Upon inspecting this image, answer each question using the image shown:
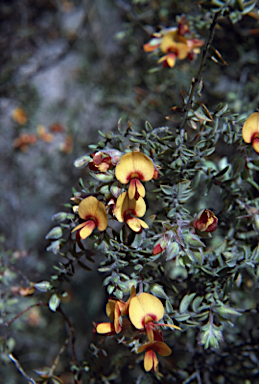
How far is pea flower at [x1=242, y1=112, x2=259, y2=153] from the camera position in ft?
1.79

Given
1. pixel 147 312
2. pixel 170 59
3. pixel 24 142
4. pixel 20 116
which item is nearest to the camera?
pixel 147 312

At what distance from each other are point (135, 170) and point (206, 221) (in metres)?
0.16

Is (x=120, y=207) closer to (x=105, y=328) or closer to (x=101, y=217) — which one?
(x=101, y=217)

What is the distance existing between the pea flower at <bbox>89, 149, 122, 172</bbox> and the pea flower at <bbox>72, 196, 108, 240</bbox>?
0.19 feet

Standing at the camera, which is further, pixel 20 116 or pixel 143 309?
pixel 20 116

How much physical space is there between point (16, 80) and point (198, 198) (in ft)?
3.91

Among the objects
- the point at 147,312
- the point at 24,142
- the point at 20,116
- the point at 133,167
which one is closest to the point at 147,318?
the point at 147,312

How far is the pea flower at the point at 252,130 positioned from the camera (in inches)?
21.5

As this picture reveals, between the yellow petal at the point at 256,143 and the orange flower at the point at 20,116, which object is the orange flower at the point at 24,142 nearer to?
the orange flower at the point at 20,116

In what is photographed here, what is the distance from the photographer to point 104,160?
1.77ft

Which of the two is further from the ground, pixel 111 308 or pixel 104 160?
pixel 104 160

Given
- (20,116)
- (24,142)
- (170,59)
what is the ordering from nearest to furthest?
1. (170,59)
2. (24,142)
3. (20,116)

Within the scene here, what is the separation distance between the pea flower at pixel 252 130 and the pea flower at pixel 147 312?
1.15ft

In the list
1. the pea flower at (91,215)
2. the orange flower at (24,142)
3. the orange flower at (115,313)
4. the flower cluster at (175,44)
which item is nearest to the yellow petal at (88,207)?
the pea flower at (91,215)
